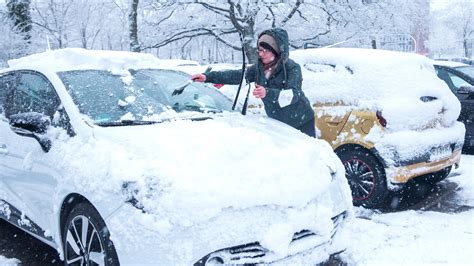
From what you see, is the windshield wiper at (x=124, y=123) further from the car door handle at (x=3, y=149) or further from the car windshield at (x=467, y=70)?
the car windshield at (x=467, y=70)

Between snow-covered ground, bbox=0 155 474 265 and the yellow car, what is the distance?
39cm

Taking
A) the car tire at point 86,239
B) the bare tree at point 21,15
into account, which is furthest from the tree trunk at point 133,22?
the car tire at point 86,239

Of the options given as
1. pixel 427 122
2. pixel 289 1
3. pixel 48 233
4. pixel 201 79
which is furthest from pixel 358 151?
pixel 289 1

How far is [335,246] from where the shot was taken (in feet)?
9.52

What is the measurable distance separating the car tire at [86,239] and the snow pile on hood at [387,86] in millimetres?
3147

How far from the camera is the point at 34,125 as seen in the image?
3.24 m

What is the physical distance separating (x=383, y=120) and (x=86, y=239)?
3165mm

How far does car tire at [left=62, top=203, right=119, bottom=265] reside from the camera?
8.56 feet

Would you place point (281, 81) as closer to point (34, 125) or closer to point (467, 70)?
point (34, 125)

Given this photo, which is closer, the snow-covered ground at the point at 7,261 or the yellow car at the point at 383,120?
the snow-covered ground at the point at 7,261

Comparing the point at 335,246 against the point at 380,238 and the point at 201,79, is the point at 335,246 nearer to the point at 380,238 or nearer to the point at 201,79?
the point at 380,238

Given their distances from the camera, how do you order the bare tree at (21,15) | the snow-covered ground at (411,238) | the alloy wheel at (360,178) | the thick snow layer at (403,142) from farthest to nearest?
the bare tree at (21,15) < the alloy wheel at (360,178) < the thick snow layer at (403,142) < the snow-covered ground at (411,238)

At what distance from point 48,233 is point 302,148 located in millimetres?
1865

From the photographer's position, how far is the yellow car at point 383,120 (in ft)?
15.3
